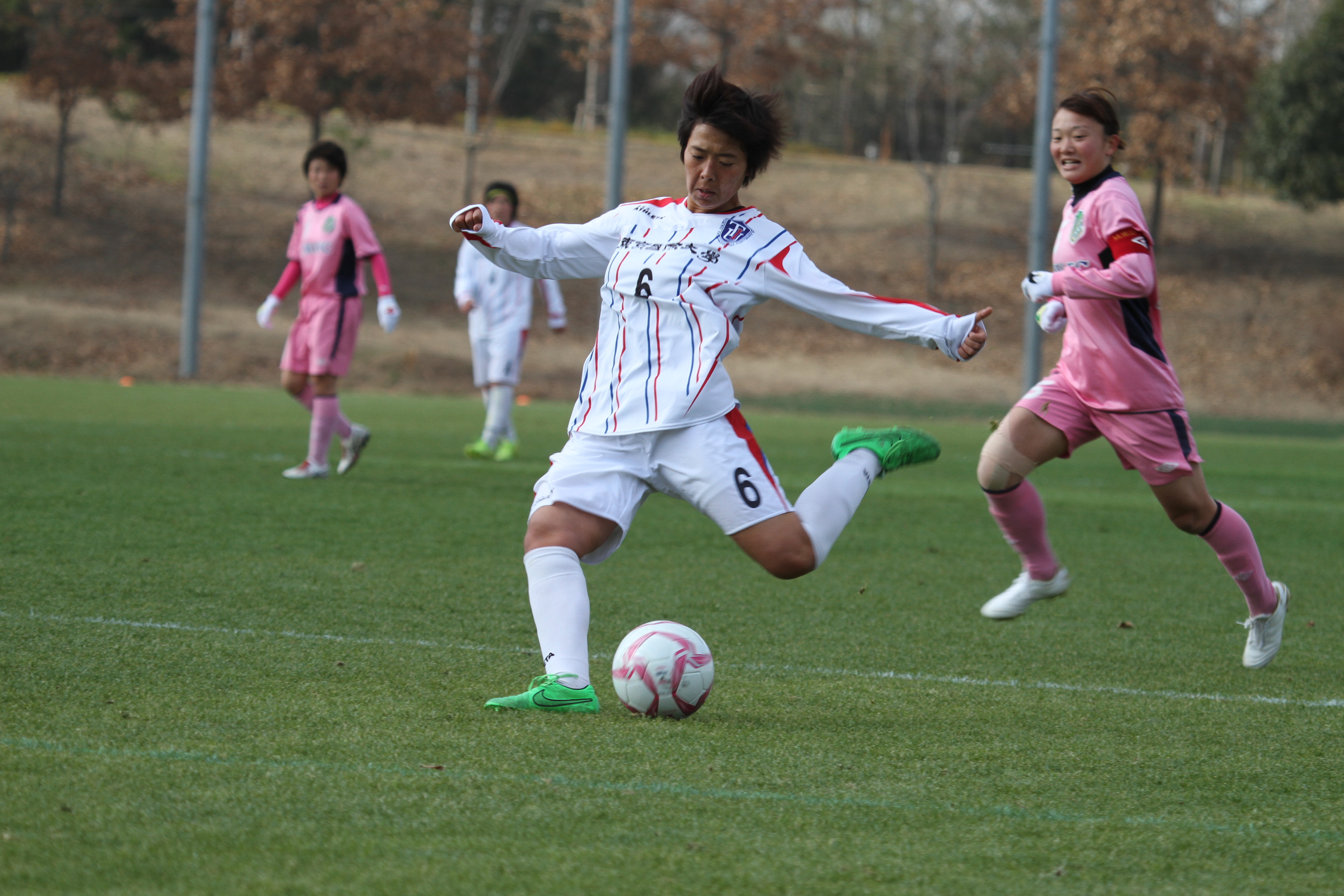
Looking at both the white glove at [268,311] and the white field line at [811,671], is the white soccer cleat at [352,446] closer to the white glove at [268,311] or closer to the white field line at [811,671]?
the white glove at [268,311]

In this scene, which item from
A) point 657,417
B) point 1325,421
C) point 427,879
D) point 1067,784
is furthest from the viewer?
point 1325,421

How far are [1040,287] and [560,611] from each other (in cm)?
209

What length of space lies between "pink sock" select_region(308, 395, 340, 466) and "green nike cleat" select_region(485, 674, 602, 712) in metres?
6.17

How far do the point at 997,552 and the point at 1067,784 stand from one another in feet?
15.2

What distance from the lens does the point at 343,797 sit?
10.1ft

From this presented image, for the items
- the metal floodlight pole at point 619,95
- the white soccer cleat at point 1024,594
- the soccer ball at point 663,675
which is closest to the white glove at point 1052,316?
the white soccer cleat at point 1024,594

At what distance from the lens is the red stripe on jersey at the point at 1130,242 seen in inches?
200

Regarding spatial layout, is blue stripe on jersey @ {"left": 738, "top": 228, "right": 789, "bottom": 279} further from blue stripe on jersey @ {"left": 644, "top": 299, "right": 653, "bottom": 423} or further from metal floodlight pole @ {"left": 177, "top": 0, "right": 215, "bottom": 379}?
metal floodlight pole @ {"left": 177, "top": 0, "right": 215, "bottom": 379}

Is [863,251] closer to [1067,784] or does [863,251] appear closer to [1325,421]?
[1325,421]

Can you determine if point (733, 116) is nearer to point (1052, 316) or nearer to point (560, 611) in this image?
point (560, 611)

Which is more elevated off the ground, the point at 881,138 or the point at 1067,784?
the point at 881,138

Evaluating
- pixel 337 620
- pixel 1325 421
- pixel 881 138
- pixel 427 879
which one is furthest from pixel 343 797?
pixel 881 138

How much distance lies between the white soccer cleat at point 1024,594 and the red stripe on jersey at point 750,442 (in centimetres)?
175

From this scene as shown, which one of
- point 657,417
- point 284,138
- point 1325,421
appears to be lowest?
point 1325,421
